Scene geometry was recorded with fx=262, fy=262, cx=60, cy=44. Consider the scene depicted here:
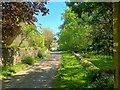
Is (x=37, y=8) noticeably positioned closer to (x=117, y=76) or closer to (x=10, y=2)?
(x=10, y=2)

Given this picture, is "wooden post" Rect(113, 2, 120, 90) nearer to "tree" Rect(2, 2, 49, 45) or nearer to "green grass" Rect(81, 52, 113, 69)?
"tree" Rect(2, 2, 49, 45)

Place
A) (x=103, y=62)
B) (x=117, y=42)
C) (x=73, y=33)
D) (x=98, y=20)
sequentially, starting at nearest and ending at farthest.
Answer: (x=117, y=42)
(x=98, y=20)
(x=103, y=62)
(x=73, y=33)

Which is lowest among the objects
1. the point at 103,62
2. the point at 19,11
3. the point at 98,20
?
the point at 103,62

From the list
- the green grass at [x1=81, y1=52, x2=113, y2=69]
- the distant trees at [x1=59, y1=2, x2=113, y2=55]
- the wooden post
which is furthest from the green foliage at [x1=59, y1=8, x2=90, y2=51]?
the wooden post

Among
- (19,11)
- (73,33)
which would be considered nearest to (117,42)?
(19,11)

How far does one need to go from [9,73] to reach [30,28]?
1469cm

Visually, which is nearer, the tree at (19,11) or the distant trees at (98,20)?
the distant trees at (98,20)

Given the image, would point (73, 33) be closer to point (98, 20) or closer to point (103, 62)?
point (103, 62)

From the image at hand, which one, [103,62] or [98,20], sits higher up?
[98,20]

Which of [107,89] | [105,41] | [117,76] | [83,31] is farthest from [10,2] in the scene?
[83,31]

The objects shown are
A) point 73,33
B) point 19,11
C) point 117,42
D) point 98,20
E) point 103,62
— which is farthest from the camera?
point 73,33

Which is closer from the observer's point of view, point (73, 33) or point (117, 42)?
point (117, 42)

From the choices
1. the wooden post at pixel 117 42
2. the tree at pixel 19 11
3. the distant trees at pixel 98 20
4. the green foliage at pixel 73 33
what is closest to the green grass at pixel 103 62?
the distant trees at pixel 98 20

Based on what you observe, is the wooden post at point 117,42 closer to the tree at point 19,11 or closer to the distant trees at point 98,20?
the distant trees at point 98,20
